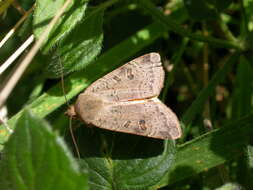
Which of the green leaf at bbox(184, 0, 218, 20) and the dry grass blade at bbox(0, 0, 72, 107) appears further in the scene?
the green leaf at bbox(184, 0, 218, 20)

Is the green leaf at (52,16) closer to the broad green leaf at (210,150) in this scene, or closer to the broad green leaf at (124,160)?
the broad green leaf at (124,160)

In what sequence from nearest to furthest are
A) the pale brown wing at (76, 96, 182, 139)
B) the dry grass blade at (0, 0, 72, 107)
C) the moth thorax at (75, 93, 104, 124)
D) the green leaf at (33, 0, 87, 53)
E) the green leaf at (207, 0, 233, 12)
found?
the dry grass blade at (0, 0, 72, 107)
the green leaf at (33, 0, 87, 53)
the pale brown wing at (76, 96, 182, 139)
the moth thorax at (75, 93, 104, 124)
the green leaf at (207, 0, 233, 12)

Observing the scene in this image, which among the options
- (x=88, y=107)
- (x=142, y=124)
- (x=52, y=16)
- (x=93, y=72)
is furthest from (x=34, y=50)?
(x=93, y=72)

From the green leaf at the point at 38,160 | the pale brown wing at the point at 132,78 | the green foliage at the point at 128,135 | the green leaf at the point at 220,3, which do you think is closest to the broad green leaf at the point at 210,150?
the green foliage at the point at 128,135

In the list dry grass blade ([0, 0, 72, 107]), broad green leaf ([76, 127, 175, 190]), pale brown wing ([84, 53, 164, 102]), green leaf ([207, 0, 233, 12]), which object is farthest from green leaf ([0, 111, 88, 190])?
green leaf ([207, 0, 233, 12])

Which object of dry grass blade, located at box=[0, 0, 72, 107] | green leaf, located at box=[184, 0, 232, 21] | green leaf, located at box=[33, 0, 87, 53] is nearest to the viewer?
dry grass blade, located at box=[0, 0, 72, 107]

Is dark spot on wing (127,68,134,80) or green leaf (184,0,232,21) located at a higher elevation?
dark spot on wing (127,68,134,80)

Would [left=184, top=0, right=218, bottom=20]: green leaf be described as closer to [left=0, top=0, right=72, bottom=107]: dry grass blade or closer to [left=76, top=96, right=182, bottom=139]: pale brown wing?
[left=76, top=96, right=182, bottom=139]: pale brown wing
